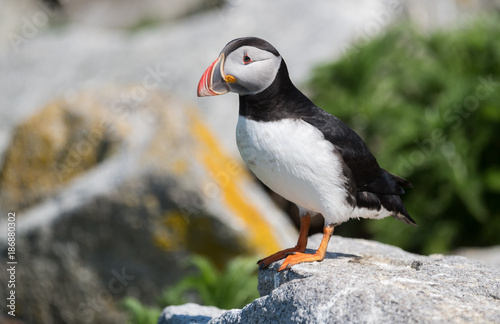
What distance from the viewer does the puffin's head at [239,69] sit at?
3.44 m

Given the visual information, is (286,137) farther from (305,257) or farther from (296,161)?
(305,257)

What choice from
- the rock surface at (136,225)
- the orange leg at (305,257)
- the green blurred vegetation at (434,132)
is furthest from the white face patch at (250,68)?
the green blurred vegetation at (434,132)

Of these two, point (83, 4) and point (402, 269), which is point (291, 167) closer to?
point (402, 269)

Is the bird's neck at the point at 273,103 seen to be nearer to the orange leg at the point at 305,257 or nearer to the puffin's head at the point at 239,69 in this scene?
the puffin's head at the point at 239,69

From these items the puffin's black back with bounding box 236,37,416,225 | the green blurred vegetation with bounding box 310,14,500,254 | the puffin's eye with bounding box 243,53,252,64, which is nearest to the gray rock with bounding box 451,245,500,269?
the green blurred vegetation with bounding box 310,14,500,254

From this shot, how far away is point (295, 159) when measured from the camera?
346 cm

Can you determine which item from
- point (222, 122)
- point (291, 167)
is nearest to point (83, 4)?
point (222, 122)

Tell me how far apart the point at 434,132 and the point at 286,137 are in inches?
182

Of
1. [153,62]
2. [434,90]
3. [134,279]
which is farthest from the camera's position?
[153,62]

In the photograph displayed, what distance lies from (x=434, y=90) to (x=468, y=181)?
1.61 m

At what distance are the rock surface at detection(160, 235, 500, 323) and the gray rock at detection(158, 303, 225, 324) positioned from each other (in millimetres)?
542

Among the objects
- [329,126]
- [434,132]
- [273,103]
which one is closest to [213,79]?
[273,103]

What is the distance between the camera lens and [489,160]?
7.61 meters

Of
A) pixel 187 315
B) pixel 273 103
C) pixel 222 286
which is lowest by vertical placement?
pixel 222 286
